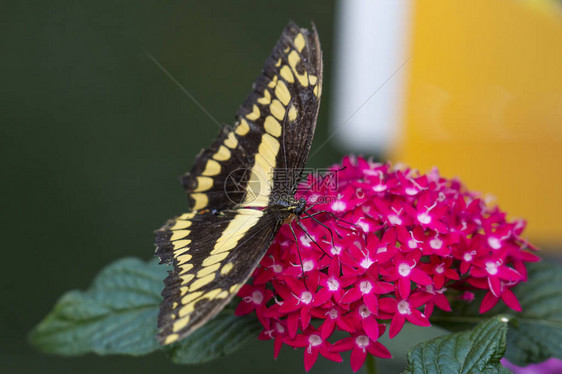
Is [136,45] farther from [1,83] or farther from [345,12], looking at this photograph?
[345,12]

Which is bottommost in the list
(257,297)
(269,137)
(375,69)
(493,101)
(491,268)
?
(257,297)

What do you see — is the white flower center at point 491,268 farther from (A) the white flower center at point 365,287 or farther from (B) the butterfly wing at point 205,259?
(B) the butterfly wing at point 205,259

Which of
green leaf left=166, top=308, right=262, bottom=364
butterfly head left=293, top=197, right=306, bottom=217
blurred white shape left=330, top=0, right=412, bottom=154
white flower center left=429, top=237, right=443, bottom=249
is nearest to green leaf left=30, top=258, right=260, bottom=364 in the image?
green leaf left=166, top=308, right=262, bottom=364

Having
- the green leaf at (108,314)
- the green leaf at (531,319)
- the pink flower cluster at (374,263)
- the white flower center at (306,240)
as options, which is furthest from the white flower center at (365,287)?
the green leaf at (108,314)

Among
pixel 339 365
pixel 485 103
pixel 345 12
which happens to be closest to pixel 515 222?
pixel 485 103

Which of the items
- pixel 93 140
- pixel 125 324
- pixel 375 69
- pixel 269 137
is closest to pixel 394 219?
pixel 269 137

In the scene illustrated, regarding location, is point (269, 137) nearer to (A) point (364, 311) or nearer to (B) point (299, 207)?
(B) point (299, 207)
